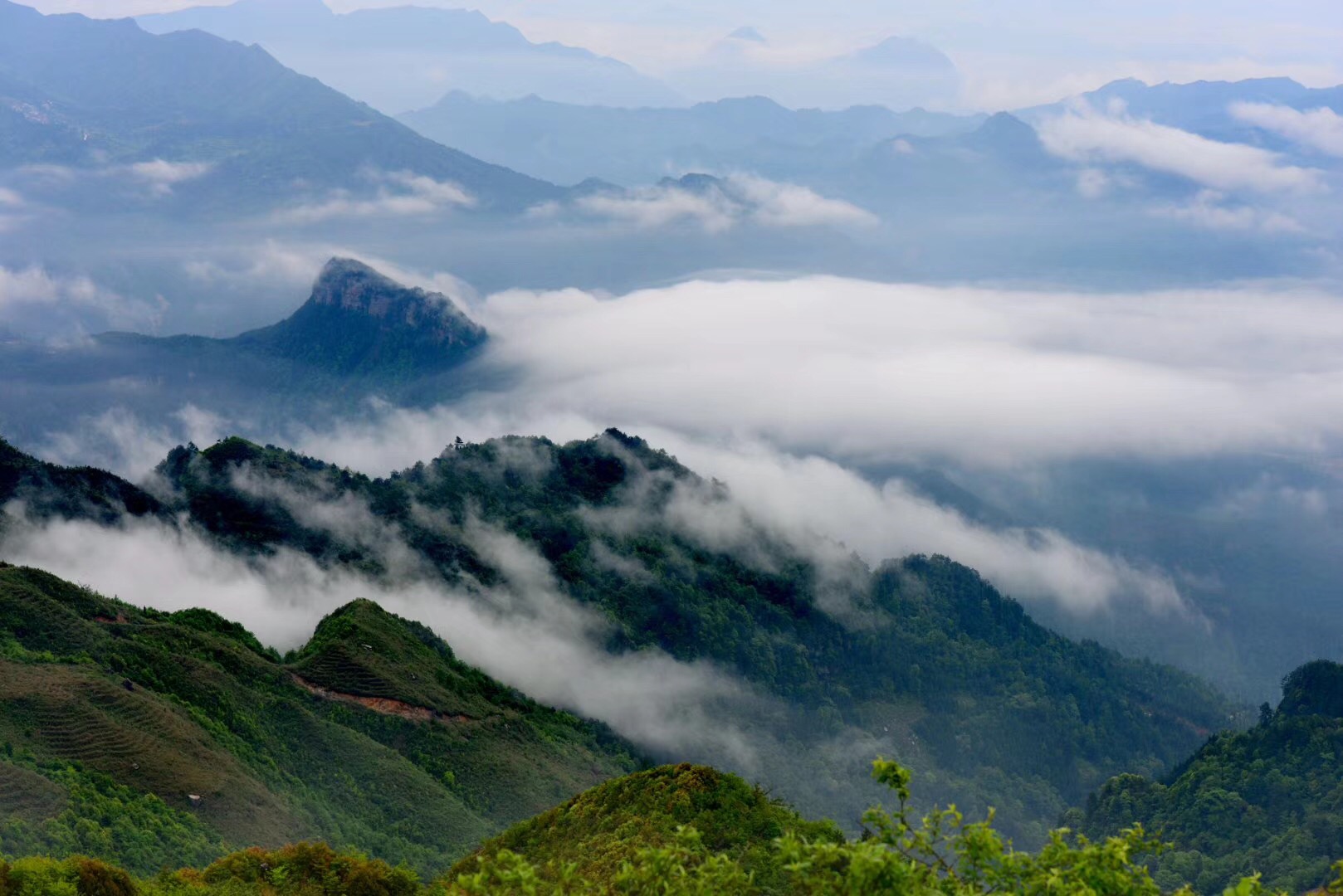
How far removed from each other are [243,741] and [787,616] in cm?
8263

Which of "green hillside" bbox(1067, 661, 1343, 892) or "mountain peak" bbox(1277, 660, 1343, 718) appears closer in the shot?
"green hillside" bbox(1067, 661, 1343, 892)

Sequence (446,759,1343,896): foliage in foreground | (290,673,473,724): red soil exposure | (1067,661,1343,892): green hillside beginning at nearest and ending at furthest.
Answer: (446,759,1343,896): foliage in foreground < (290,673,473,724): red soil exposure < (1067,661,1343,892): green hillside

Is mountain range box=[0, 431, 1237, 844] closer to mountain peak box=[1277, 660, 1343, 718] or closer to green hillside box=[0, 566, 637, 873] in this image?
green hillside box=[0, 566, 637, 873]

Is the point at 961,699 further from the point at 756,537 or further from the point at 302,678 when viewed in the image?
the point at 302,678

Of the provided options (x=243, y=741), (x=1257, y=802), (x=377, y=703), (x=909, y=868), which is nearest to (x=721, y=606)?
(x=1257, y=802)

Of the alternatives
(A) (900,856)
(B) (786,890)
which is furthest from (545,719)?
(A) (900,856)

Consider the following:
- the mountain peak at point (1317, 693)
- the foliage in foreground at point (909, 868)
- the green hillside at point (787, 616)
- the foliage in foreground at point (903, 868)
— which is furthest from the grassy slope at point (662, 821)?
the mountain peak at point (1317, 693)

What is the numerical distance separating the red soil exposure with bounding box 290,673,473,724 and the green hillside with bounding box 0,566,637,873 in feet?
0.36

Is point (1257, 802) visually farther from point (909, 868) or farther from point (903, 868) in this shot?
point (903, 868)

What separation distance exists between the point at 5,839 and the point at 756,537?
375ft

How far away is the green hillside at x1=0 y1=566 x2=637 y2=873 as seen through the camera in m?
60.9

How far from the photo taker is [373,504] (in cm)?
13575

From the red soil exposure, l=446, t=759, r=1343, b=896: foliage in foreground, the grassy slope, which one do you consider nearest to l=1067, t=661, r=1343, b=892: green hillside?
the grassy slope

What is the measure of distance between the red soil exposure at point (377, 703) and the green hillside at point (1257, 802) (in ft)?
198
